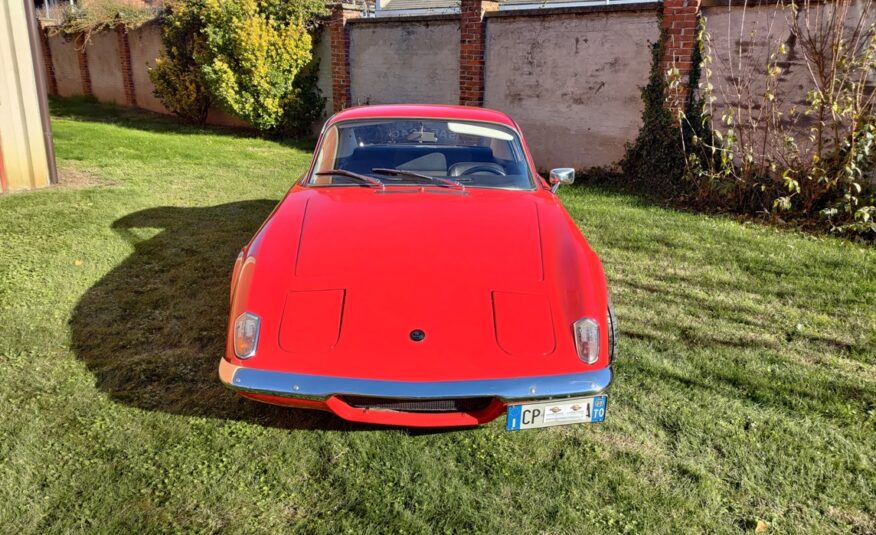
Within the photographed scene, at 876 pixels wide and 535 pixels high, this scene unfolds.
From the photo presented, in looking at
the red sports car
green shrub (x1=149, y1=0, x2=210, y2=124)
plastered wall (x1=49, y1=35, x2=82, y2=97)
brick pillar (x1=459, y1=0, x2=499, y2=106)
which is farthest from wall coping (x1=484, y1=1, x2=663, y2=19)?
plastered wall (x1=49, y1=35, x2=82, y2=97)

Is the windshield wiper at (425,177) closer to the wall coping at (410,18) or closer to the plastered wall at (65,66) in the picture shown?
the wall coping at (410,18)

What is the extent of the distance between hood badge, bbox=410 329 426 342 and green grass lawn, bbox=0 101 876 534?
1.84 ft

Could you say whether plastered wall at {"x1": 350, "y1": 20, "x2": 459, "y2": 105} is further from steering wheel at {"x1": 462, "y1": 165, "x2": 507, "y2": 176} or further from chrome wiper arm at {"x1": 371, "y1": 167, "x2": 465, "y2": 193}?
chrome wiper arm at {"x1": 371, "y1": 167, "x2": 465, "y2": 193}

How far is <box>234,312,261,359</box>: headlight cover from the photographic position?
2.68 meters

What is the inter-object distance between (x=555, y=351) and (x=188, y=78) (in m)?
13.9

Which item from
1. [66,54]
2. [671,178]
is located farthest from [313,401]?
[66,54]

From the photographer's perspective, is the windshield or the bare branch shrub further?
the bare branch shrub

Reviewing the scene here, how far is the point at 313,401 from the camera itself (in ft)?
8.32

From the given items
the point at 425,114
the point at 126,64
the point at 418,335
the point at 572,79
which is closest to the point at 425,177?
the point at 425,114

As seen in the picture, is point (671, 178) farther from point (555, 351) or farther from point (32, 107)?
point (32, 107)

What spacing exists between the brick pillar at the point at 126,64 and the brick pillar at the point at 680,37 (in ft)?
49.8

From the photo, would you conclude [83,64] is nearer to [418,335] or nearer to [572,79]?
[572,79]

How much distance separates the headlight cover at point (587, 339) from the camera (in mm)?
2695

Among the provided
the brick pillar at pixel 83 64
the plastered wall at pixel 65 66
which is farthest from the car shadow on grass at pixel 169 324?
the plastered wall at pixel 65 66
